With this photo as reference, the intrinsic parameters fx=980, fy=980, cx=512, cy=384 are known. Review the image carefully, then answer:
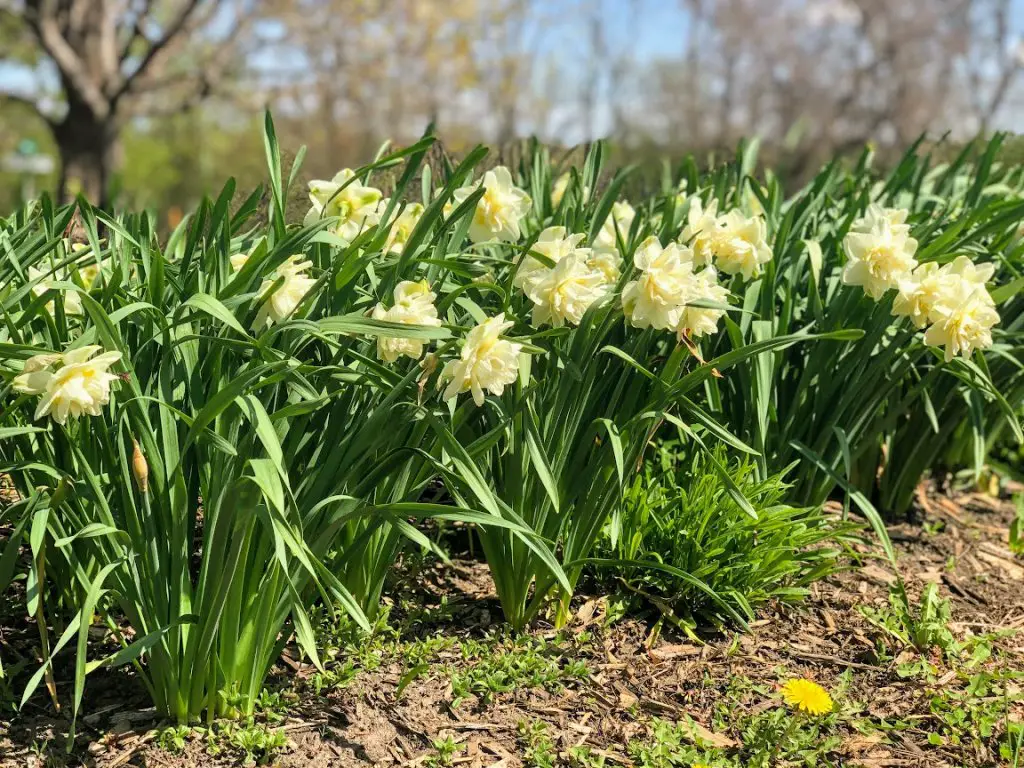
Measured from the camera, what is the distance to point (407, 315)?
168cm

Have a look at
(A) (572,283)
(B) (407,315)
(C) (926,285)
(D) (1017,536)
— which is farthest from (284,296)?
(D) (1017,536)

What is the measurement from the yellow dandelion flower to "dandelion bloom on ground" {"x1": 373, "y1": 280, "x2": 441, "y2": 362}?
3.09ft

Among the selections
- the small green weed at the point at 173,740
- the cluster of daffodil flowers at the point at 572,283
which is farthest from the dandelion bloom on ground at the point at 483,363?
the small green weed at the point at 173,740

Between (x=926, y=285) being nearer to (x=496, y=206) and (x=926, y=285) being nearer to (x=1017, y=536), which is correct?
(x=496, y=206)

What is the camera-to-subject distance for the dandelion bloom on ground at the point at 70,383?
143cm

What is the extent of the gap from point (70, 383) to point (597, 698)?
3.88 ft

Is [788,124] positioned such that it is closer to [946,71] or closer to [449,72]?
[946,71]

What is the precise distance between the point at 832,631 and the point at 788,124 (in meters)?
20.9

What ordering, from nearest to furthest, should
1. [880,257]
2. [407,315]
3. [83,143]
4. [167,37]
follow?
[407,315]
[880,257]
[167,37]
[83,143]

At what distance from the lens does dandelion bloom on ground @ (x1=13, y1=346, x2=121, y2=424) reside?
143cm

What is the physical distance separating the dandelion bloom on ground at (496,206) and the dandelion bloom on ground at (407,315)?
38cm

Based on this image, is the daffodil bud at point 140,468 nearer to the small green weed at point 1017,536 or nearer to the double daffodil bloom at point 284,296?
the double daffodil bloom at point 284,296

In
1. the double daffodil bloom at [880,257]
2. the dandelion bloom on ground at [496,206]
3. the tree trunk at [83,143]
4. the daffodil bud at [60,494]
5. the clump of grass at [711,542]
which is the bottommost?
the clump of grass at [711,542]

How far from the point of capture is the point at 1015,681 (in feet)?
6.98
